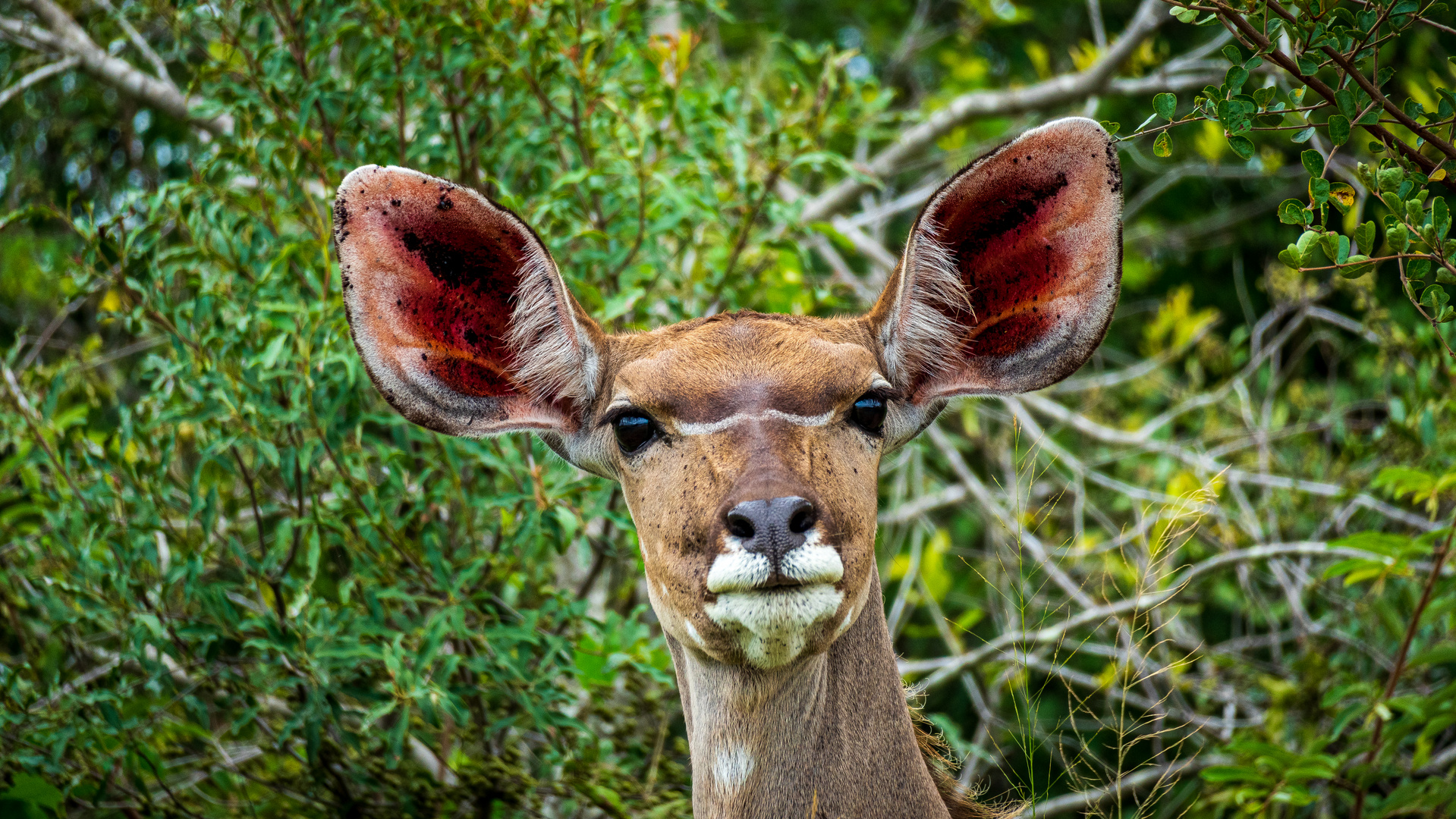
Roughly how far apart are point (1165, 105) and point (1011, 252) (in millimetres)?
581

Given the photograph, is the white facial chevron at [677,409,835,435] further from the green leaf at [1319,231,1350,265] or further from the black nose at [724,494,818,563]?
the green leaf at [1319,231,1350,265]

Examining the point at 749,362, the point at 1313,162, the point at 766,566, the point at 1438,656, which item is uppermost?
the point at 1313,162

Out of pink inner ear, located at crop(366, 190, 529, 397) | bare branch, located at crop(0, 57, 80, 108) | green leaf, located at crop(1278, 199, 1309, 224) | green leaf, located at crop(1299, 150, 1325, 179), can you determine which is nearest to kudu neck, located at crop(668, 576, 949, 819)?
pink inner ear, located at crop(366, 190, 529, 397)

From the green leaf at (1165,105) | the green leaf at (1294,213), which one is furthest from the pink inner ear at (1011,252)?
the green leaf at (1294,213)

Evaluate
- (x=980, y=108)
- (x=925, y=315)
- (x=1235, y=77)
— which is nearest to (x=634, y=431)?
(x=925, y=315)

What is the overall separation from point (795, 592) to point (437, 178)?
57.7 inches

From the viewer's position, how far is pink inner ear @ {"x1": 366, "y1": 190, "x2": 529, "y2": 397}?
10.7 feet

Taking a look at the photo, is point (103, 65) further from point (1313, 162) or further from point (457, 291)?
point (1313, 162)

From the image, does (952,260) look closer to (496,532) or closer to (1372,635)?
(496,532)

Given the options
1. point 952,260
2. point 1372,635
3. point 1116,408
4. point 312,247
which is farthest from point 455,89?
point 1116,408

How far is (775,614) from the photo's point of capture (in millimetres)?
2676

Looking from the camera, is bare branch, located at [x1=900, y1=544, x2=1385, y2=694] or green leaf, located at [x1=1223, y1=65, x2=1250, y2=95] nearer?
green leaf, located at [x1=1223, y1=65, x2=1250, y2=95]

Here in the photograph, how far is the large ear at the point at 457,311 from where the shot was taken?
3211mm

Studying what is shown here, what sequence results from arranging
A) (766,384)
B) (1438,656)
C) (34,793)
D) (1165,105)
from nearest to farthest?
(1165,105) → (766,384) → (34,793) → (1438,656)
